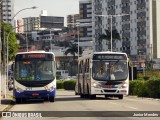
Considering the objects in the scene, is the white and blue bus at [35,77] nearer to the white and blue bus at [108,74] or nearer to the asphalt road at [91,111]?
the white and blue bus at [108,74]

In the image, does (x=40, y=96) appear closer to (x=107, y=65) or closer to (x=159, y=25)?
(x=107, y=65)

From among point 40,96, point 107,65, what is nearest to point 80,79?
point 107,65

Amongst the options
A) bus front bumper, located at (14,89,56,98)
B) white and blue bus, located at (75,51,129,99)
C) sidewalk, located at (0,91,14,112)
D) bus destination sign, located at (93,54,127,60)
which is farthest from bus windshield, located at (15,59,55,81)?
bus destination sign, located at (93,54,127,60)

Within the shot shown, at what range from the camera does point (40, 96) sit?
34.0 m

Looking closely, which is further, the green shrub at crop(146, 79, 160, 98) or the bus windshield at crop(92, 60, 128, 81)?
the green shrub at crop(146, 79, 160, 98)

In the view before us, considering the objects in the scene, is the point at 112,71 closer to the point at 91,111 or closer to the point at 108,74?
the point at 108,74

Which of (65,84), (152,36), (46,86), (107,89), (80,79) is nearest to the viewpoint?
(46,86)

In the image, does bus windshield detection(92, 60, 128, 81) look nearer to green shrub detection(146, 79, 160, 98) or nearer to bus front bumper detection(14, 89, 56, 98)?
bus front bumper detection(14, 89, 56, 98)

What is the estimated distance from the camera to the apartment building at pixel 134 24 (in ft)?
449

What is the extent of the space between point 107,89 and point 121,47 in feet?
372

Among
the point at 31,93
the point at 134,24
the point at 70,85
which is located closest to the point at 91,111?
the point at 31,93

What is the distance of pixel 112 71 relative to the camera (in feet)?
121

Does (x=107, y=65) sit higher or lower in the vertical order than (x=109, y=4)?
lower

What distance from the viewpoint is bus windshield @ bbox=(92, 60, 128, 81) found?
121 ft
